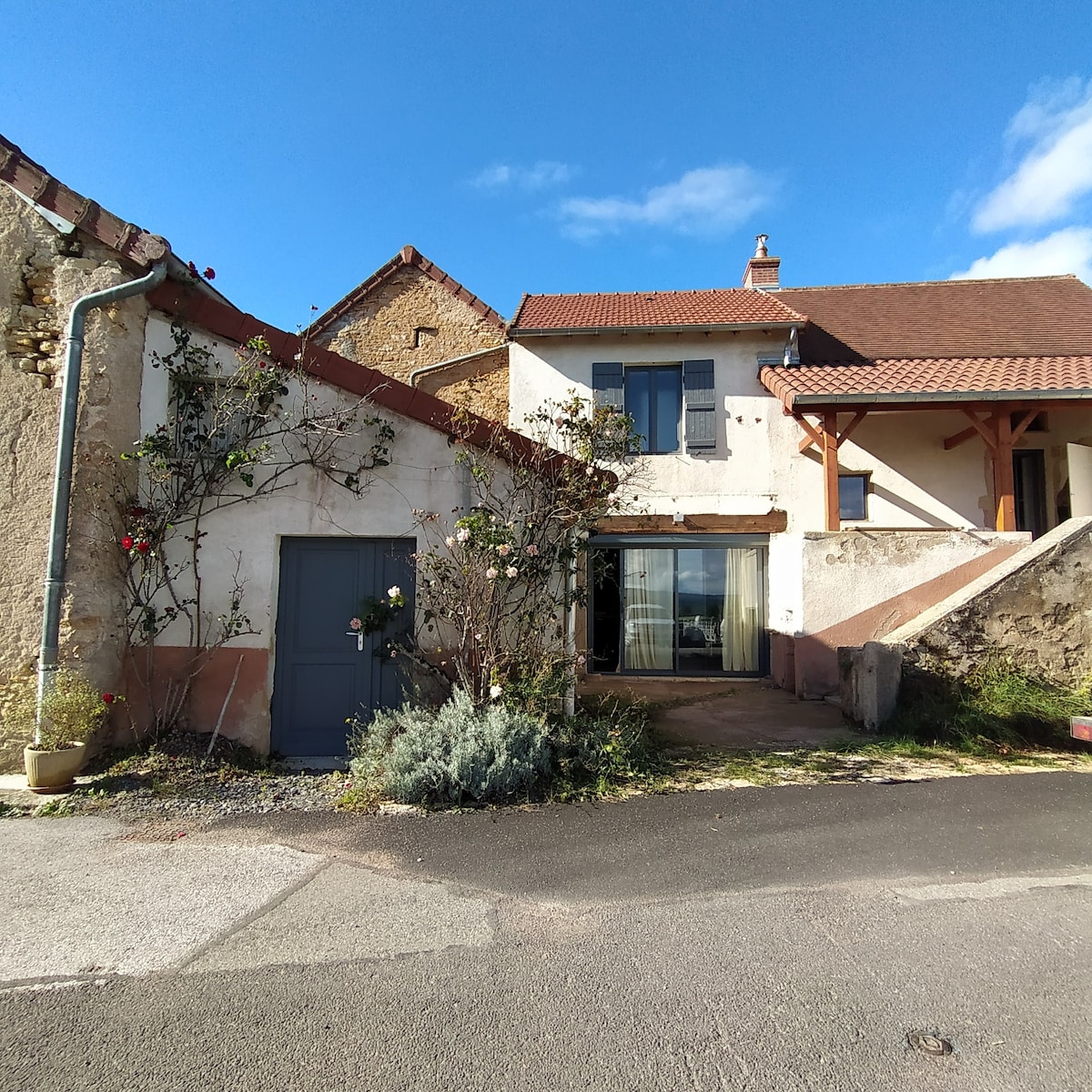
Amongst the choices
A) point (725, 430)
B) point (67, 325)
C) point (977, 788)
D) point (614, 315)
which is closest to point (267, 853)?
point (67, 325)

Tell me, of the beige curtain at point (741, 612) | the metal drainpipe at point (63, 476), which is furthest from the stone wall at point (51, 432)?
the beige curtain at point (741, 612)

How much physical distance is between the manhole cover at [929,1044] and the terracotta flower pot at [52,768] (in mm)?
5191

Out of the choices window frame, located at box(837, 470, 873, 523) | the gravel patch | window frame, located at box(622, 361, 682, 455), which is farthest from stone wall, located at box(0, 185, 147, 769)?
window frame, located at box(837, 470, 873, 523)

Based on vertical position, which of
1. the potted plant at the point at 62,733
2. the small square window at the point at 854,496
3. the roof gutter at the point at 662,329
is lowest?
the potted plant at the point at 62,733

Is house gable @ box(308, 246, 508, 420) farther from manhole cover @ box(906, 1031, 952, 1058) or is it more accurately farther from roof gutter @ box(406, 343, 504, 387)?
manhole cover @ box(906, 1031, 952, 1058)

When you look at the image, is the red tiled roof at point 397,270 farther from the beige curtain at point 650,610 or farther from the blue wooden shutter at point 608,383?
the beige curtain at point 650,610

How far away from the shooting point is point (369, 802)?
487cm

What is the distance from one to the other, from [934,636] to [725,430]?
5292 millimetres

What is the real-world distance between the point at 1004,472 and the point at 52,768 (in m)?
11.3

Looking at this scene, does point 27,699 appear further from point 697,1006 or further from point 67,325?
point 697,1006

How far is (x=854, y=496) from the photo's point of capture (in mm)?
11586

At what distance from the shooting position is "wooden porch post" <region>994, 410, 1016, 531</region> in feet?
32.2

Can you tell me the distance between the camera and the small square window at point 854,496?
11539mm

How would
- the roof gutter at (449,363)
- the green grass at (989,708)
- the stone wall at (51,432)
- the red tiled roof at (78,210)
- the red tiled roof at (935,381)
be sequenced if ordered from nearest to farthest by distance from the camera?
the stone wall at (51,432), the red tiled roof at (78,210), the green grass at (989,708), the red tiled roof at (935,381), the roof gutter at (449,363)
